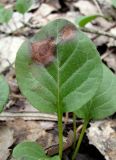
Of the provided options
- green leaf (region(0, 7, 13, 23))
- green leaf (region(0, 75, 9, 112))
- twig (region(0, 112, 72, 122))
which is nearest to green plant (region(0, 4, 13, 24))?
green leaf (region(0, 7, 13, 23))

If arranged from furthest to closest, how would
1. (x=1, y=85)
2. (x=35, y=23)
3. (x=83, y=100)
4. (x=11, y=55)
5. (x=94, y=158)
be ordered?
1. (x=35, y=23)
2. (x=11, y=55)
3. (x=94, y=158)
4. (x=1, y=85)
5. (x=83, y=100)

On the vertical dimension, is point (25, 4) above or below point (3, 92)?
below

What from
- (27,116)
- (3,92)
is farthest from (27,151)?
(27,116)

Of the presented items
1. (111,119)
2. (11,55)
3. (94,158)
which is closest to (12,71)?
(11,55)

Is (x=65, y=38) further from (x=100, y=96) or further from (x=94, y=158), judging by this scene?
(x=94, y=158)

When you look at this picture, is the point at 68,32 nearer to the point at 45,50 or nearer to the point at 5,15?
the point at 45,50

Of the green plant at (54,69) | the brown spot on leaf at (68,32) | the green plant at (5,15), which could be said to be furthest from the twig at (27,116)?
the green plant at (5,15)

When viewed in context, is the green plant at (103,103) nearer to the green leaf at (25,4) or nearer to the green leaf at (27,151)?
the green leaf at (27,151)
